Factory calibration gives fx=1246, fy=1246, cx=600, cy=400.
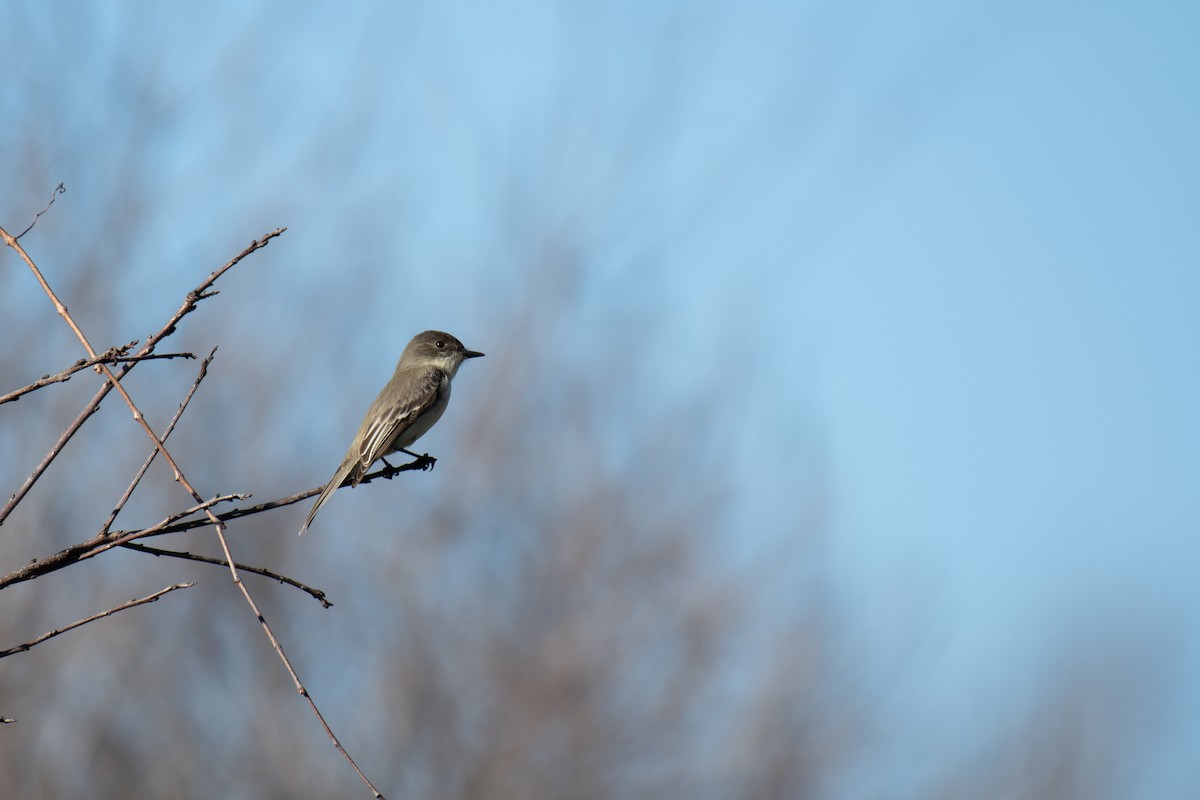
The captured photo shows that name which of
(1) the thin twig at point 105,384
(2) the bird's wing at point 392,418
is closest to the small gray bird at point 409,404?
(2) the bird's wing at point 392,418

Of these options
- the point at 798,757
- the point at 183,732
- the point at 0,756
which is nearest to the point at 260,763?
the point at 183,732

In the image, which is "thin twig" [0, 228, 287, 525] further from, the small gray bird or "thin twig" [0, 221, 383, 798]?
the small gray bird

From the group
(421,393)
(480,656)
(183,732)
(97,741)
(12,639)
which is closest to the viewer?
(421,393)

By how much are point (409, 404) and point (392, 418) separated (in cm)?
19

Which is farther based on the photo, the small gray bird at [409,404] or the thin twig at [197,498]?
the small gray bird at [409,404]

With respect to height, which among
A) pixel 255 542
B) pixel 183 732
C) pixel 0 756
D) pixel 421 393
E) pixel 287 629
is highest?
pixel 255 542

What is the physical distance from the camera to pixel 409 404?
25.3 ft

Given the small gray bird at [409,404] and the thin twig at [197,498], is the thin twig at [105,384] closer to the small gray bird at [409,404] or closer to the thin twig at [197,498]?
the thin twig at [197,498]

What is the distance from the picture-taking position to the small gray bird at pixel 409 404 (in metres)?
7.34

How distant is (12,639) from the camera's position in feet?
49.3

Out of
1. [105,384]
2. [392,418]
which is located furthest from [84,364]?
[392,418]

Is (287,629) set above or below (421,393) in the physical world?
above

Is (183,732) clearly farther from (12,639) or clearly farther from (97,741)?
(12,639)

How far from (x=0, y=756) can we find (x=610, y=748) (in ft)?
29.1
